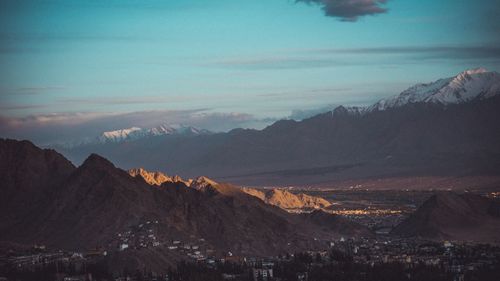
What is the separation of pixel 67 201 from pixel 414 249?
105 feet

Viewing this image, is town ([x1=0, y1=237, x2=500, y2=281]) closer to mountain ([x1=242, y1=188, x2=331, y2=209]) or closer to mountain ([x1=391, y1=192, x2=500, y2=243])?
mountain ([x1=391, y1=192, x2=500, y2=243])

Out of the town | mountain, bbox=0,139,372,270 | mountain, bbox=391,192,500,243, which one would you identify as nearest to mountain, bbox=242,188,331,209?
mountain, bbox=391,192,500,243

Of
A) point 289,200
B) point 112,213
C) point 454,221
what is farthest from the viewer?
point 289,200

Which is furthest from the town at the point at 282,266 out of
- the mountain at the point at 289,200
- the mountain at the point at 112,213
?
the mountain at the point at 289,200

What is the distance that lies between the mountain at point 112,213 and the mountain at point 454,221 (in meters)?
10.7

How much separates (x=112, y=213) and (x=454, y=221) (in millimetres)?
42880

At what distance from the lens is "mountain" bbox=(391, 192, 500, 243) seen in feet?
406

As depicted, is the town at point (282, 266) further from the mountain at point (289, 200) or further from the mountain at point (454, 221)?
the mountain at point (289, 200)

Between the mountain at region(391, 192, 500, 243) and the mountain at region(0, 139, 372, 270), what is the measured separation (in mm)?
10739

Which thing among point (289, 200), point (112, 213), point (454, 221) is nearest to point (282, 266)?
point (112, 213)

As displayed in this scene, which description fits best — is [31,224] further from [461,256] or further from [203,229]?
[461,256]

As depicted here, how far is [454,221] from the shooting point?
130250 mm

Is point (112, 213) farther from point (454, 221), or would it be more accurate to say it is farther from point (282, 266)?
point (454, 221)

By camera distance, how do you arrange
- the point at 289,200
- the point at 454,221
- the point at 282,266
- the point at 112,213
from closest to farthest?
the point at 282,266, the point at 112,213, the point at 454,221, the point at 289,200
